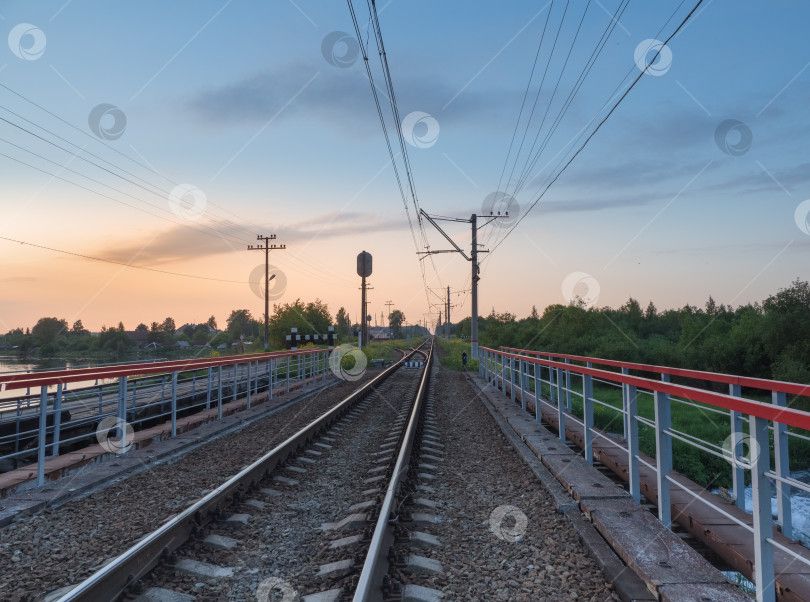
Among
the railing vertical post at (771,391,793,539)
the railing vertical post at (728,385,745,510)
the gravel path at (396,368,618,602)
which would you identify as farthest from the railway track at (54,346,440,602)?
the railing vertical post at (728,385,745,510)

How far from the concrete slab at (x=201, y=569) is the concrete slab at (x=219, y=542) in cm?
29

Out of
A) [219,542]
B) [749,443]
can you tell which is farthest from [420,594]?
[749,443]

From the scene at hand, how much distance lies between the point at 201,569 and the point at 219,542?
1.49 feet

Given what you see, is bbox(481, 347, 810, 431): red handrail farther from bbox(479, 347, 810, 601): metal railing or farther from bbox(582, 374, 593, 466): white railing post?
bbox(582, 374, 593, 466): white railing post

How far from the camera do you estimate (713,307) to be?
77.8 m

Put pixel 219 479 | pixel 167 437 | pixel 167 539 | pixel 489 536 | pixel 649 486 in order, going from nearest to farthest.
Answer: pixel 167 539 < pixel 489 536 < pixel 649 486 < pixel 219 479 < pixel 167 437

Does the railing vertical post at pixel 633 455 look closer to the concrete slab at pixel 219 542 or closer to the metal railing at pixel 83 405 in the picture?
the concrete slab at pixel 219 542

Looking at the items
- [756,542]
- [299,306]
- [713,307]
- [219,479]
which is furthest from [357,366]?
[713,307]

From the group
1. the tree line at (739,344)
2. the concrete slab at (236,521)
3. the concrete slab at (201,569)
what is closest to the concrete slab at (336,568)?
the concrete slab at (201,569)

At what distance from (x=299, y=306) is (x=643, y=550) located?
7349 cm

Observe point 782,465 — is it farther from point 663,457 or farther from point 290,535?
point 290,535

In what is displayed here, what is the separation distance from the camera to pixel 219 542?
4.21 m

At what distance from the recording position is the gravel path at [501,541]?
3506 mm

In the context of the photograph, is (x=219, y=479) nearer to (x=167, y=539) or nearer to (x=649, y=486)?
(x=167, y=539)
